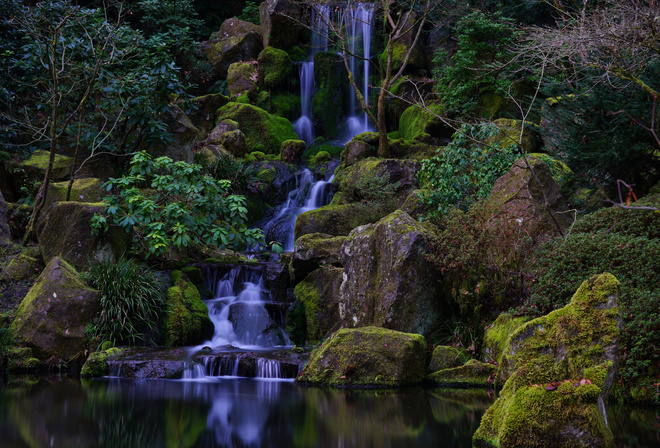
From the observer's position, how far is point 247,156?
56.9 feet

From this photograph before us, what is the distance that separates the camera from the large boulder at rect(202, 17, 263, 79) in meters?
22.4

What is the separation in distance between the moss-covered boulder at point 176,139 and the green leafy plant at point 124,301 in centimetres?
440

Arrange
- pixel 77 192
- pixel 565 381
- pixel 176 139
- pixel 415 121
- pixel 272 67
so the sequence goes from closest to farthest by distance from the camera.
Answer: pixel 565 381
pixel 77 192
pixel 176 139
pixel 415 121
pixel 272 67

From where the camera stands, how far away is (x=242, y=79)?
2125 cm

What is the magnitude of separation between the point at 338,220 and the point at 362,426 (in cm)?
736

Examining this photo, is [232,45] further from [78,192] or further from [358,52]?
[78,192]

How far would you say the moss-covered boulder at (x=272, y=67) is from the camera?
21.0m

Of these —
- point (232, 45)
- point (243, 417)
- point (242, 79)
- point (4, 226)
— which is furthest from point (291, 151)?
point (243, 417)

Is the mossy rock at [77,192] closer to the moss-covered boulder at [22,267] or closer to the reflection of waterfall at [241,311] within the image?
the moss-covered boulder at [22,267]

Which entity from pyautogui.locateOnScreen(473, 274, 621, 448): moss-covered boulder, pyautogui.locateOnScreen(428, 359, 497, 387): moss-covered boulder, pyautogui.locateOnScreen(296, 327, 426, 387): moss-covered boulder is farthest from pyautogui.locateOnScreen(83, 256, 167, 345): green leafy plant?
pyautogui.locateOnScreen(473, 274, 621, 448): moss-covered boulder

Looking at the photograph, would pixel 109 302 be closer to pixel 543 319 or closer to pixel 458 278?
pixel 458 278

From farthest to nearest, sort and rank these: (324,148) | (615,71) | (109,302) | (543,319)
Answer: (324,148), (109,302), (615,71), (543,319)

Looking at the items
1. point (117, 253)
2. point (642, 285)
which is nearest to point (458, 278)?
point (642, 285)

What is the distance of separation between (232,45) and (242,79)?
2084 mm
